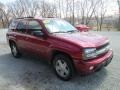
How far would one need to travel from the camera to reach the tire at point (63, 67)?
460cm

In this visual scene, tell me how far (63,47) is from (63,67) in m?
0.58

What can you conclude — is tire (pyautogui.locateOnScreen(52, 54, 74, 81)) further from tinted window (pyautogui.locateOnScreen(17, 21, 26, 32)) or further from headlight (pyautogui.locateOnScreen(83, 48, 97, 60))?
tinted window (pyautogui.locateOnScreen(17, 21, 26, 32))

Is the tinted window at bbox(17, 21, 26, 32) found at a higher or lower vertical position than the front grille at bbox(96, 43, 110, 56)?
higher

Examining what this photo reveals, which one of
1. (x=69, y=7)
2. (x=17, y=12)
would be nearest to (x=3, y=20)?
(x=17, y=12)

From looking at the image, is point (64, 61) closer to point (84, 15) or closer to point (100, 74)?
point (100, 74)

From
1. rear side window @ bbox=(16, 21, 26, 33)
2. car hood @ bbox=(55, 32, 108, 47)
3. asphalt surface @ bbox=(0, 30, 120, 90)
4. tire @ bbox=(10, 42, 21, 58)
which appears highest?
rear side window @ bbox=(16, 21, 26, 33)

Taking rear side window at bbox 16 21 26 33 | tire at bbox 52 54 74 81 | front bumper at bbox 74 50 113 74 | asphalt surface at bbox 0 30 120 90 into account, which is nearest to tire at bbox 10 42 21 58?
rear side window at bbox 16 21 26 33

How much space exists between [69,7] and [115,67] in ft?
94.7

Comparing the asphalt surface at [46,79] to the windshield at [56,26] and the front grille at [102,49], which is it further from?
the windshield at [56,26]

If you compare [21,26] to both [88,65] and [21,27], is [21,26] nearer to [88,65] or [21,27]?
[21,27]

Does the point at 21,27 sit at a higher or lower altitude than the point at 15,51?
higher

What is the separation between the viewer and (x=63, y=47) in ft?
15.0

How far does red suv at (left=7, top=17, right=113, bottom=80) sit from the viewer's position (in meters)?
4.34

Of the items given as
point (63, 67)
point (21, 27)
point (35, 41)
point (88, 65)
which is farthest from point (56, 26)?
point (88, 65)
